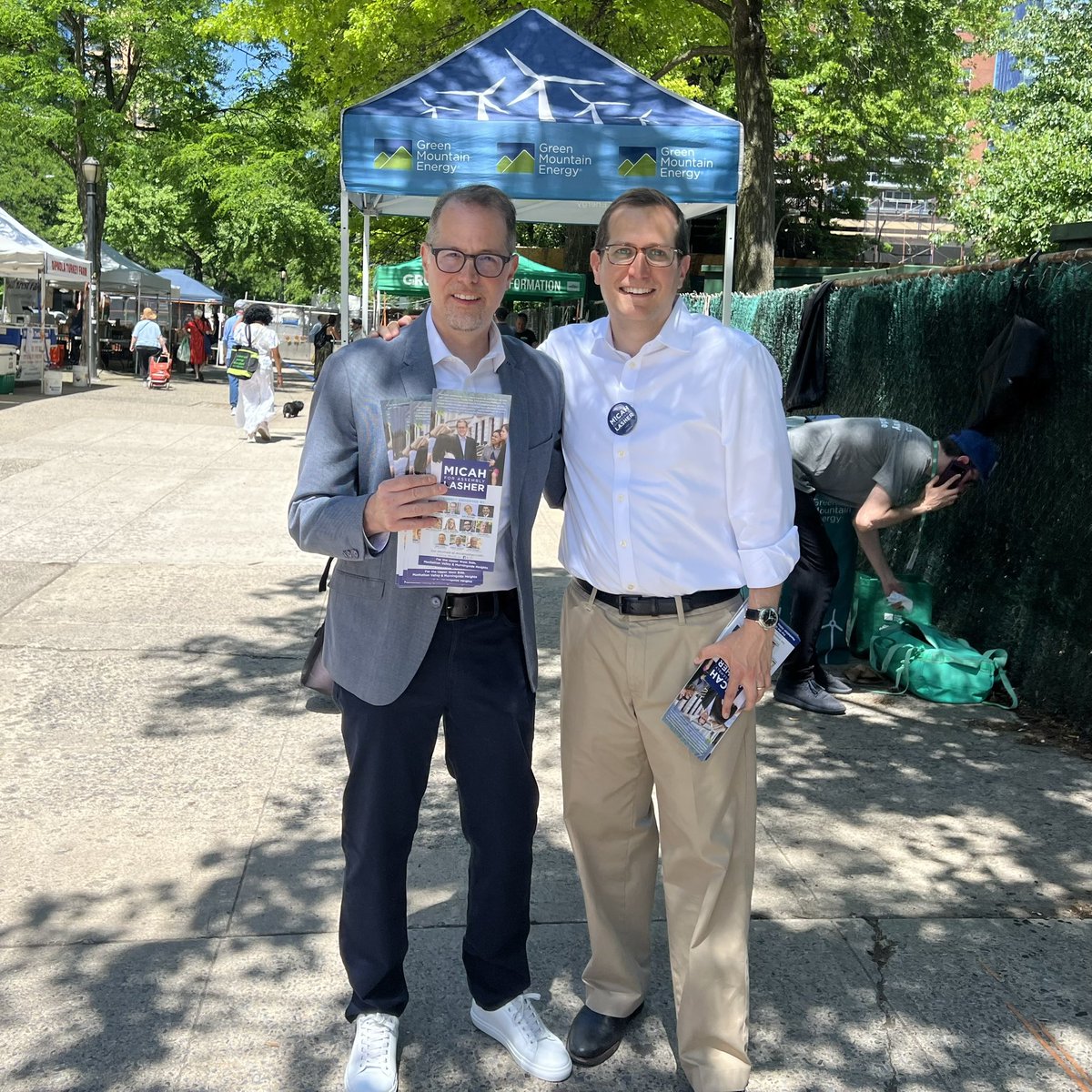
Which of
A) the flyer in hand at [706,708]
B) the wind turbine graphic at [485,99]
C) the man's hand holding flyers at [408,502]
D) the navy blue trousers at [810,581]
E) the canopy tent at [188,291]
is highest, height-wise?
the wind turbine graphic at [485,99]

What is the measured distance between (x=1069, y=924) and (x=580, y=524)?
2155 mm

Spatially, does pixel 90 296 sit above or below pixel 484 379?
above

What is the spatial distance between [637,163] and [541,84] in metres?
0.85

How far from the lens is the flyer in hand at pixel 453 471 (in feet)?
8.04

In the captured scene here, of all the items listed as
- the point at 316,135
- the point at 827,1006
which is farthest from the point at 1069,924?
the point at 316,135

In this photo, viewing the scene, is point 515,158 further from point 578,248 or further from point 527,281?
point 578,248

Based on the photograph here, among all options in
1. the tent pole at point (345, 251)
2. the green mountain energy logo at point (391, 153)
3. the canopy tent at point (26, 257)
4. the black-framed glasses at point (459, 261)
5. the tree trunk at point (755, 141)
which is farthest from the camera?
the canopy tent at point (26, 257)

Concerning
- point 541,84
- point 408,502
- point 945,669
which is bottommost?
point 945,669

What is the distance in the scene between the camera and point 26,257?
65.2ft

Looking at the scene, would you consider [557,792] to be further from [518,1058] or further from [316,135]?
[316,135]

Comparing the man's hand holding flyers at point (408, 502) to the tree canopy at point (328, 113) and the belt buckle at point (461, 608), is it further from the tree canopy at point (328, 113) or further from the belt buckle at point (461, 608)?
the tree canopy at point (328, 113)

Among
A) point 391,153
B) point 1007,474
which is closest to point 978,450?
point 1007,474

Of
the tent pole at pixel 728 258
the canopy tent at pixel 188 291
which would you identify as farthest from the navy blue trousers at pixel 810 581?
the canopy tent at pixel 188 291

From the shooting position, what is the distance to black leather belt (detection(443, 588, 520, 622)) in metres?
2.74
